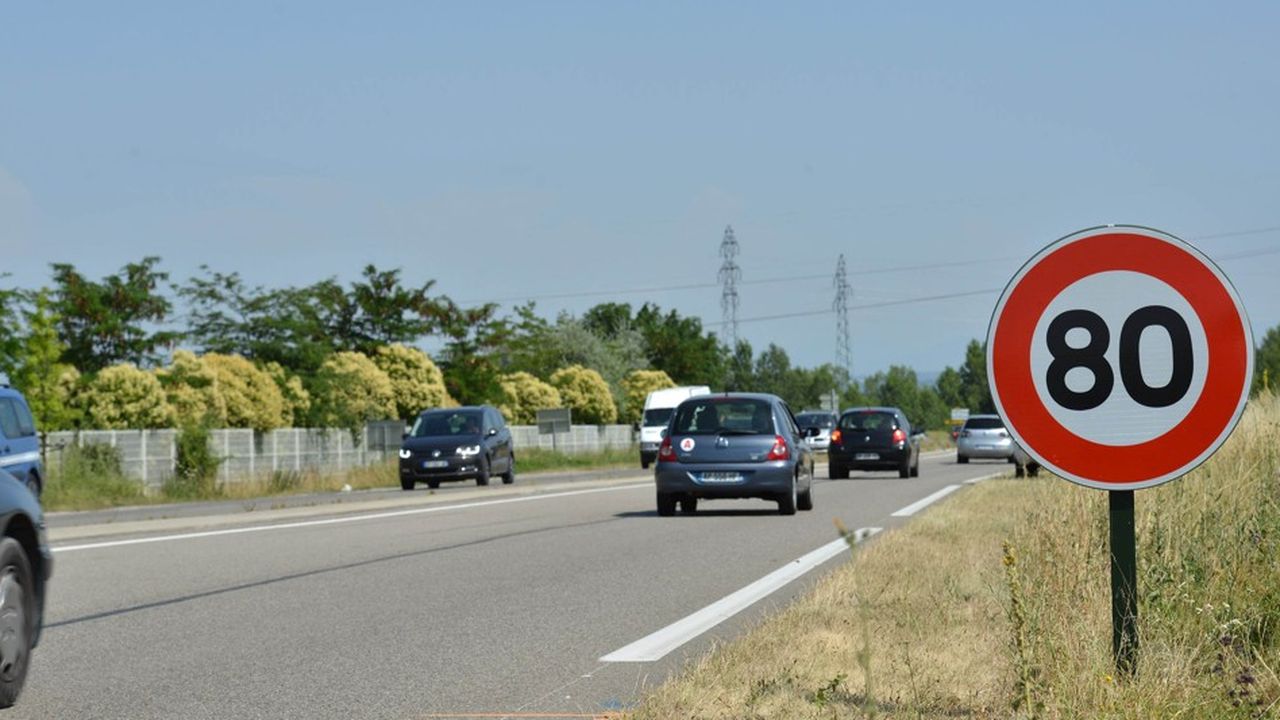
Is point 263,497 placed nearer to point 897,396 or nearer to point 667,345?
point 667,345

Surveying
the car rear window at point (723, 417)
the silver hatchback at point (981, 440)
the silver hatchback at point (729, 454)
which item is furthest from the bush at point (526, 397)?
the silver hatchback at point (729, 454)

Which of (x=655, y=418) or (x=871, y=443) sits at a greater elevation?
(x=655, y=418)

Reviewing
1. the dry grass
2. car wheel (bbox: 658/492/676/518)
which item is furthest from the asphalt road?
the dry grass

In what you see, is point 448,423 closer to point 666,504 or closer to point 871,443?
point 871,443

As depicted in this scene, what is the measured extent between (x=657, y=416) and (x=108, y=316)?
762 inches

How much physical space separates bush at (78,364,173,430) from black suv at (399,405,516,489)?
983cm

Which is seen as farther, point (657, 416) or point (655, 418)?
point (657, 416)

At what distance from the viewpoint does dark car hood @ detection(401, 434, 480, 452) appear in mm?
36562

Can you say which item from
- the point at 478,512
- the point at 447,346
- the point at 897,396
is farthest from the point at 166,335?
the point at 897,396

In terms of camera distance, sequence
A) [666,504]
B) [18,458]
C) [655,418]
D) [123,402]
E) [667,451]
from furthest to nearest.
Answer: [655,418] → [123,402] → [666,504] → [18,458] → [667,451]

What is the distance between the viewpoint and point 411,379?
6344cm

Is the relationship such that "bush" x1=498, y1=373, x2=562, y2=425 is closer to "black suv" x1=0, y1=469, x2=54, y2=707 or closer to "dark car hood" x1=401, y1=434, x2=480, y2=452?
"dark car hood" x1=401, y1=434, x2=480, y2=452

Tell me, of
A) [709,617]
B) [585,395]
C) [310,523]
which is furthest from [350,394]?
[709,617]

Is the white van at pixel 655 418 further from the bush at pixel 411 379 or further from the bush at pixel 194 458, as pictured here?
the bush at pixel 194 458
